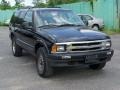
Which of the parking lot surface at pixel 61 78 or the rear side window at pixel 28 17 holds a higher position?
the rear side window at pixel 28 17

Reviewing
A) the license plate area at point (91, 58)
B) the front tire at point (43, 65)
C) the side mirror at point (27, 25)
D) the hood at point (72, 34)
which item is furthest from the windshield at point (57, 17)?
the license plate area at point (91, 58)

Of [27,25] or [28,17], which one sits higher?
[28,17]

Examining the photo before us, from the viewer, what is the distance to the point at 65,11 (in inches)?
384

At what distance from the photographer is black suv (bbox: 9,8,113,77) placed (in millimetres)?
7672

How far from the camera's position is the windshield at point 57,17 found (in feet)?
29.8

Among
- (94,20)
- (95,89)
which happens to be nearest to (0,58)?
(95,89)

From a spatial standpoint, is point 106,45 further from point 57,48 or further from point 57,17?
point 57,17

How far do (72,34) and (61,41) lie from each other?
0.44 m

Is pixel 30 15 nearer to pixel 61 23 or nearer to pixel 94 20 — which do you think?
pixel 61 23

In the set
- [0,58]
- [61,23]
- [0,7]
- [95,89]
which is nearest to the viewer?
[95,89]

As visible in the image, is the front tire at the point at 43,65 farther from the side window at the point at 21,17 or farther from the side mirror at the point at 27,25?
the side window at the point at 21,17

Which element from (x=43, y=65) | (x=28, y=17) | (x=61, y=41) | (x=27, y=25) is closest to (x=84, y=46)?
(x=61, y=41)

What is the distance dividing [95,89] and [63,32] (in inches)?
72.7

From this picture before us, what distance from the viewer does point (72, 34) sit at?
26.1 feet
